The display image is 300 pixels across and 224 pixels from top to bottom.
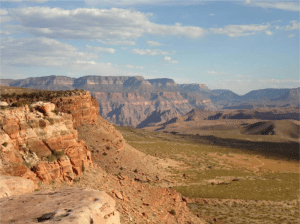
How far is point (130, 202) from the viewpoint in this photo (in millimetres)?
23844

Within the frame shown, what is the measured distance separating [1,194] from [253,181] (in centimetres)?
5215

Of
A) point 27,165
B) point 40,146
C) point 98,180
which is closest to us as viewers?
point 27,165

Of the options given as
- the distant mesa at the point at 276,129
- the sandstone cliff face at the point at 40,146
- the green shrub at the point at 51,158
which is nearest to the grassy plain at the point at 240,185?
the sandstone cliff face at the point at 40,146

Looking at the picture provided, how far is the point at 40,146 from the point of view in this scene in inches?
899

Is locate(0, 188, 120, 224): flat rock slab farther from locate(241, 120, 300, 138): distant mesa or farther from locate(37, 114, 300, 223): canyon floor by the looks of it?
locate(241, 120, 300, 138): distant mesa

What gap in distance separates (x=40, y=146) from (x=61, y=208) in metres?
14.2

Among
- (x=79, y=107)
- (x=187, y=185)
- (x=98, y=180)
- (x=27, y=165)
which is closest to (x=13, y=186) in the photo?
(x=27, y=165)

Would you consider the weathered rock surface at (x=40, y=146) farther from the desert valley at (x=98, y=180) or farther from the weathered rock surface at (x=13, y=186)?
the weathered rock surface at (x=13, y=186)

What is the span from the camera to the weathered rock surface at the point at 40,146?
20394 mm

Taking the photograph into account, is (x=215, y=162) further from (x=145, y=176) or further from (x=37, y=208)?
(x=37, y=208)

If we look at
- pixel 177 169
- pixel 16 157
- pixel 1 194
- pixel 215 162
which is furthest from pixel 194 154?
pixel 1 194

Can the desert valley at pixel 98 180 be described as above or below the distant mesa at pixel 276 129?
above

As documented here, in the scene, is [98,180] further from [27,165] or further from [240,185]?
[240,185]

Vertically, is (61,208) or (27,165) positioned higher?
(61,208)
